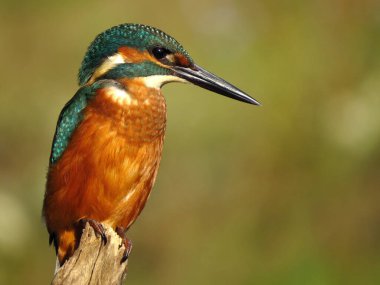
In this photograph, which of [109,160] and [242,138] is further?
[242,138]

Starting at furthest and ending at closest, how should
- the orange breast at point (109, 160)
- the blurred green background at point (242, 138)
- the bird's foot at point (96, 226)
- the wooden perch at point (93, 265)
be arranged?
the blurred green background at point (242, 138) → the orange breast at point (109, 160) → the bird's foot at point (96, 226) → the wooden perch at point (93, 265)

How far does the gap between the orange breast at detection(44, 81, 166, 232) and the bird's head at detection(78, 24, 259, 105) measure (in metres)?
0.07

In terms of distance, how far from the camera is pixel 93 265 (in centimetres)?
331

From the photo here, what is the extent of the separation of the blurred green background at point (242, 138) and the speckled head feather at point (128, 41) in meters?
1.41

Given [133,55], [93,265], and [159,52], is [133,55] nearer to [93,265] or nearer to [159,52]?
[159,52]

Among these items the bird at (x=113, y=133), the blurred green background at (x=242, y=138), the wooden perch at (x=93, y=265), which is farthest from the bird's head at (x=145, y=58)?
the blurred green background at (x=242, y=138)

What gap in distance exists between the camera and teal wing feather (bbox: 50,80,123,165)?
383cm

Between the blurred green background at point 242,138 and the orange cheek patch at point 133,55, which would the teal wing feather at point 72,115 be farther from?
the blurred green background at point 242,138

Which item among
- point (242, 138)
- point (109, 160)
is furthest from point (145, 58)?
point (242, 138)

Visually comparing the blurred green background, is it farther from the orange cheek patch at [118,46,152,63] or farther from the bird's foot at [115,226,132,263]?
the orange cheek patch at [118,46,152,63]

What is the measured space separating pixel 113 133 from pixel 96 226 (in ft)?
1.23

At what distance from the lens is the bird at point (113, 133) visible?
377 centimetres

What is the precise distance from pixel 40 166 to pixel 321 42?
6.49 ft

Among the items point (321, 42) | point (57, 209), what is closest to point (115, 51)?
point (57, 209)
